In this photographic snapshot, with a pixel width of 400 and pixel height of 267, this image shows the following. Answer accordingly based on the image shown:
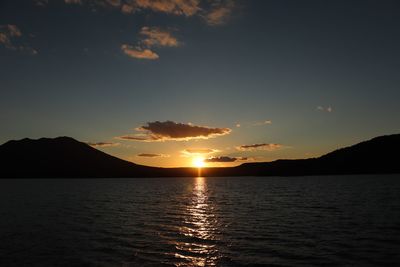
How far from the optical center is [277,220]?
5100 centimetres

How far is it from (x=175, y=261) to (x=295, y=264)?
949cm

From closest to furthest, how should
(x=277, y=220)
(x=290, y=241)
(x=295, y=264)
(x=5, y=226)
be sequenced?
1. (x=295, y=264)
2. (x=290, y=241)
3. (x=5, y=226)
4. (x=277, y=220)

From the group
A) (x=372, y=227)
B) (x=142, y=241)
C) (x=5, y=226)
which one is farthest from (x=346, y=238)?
(x=5, y=226)

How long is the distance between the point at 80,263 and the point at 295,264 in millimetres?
17046

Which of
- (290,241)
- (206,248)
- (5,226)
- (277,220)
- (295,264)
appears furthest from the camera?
(277,220)

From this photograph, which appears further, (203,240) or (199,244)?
(203,240)

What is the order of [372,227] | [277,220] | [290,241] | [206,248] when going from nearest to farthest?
[206,248], [290,241], [372,227], [277,220]

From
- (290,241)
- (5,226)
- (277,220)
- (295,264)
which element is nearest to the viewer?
(295,264)

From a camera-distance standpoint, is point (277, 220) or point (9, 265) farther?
point (277, 220)

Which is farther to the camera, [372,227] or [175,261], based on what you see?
[372,227]

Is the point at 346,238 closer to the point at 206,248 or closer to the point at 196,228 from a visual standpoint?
the point at 206,248

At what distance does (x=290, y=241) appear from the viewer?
117 feet

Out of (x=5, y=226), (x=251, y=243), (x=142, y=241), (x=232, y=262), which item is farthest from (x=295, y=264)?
(x=5, y=226)

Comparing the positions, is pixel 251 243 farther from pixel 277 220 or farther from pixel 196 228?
pixel 277 220
